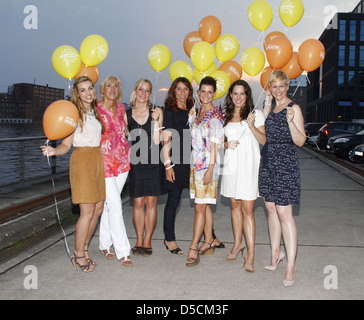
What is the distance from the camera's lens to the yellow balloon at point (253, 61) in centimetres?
494

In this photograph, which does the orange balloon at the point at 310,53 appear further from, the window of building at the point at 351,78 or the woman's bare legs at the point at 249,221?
the window of building at the point at 351,78

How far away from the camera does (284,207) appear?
3.63 meters

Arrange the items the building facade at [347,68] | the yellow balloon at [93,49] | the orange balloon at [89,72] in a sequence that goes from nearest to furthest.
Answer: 1. the yellow balloon at [93,49]
2. the orange balloon at [89,72]
3. the building facade at [347,68]

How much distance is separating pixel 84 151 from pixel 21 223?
1.84 m

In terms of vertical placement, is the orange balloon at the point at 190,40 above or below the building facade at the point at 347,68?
below

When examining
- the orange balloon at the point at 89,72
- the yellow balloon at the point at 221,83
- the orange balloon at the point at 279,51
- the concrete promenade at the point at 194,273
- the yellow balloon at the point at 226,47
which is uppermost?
the yellow balloon at the point at 226,47

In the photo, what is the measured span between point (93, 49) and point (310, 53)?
2513 mm

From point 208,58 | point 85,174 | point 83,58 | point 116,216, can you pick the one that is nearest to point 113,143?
point 85,174

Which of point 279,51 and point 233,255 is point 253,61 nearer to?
point 279,51

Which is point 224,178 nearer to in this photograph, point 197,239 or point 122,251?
point 197,239

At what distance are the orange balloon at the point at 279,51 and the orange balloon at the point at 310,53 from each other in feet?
0.50

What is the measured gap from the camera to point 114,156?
4.07m

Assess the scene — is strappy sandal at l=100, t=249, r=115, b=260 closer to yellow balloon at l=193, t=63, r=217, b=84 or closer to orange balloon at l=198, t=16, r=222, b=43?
yellow balloon at l=193, t=63, r=217, b=84

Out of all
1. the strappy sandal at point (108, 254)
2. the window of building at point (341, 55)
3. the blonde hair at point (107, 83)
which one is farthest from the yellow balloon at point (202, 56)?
the window of building at point (341, 55)
